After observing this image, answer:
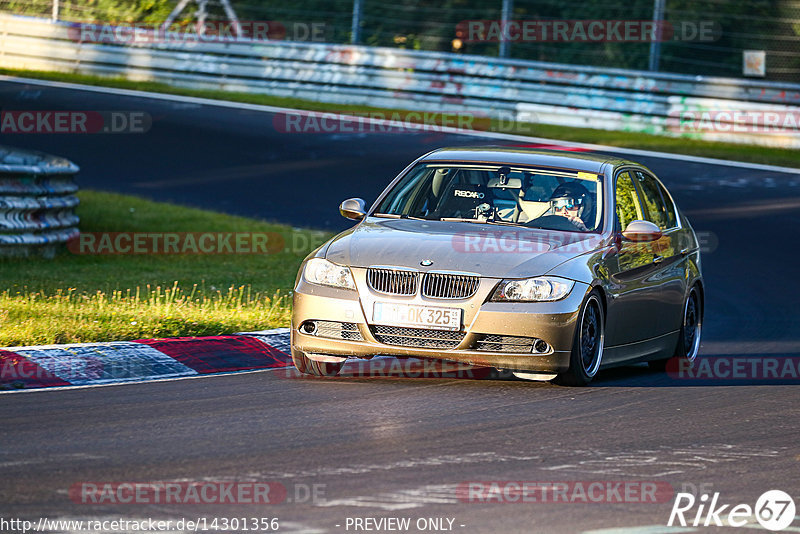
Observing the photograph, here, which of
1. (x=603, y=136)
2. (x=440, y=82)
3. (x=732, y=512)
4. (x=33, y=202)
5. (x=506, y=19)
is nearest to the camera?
(x=732, y=512)

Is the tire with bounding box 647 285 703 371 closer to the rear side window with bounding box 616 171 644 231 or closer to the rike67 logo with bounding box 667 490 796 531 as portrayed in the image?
the rear side window with bounding box 616 171 644 231

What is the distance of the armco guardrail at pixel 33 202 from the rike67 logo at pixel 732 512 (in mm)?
9995

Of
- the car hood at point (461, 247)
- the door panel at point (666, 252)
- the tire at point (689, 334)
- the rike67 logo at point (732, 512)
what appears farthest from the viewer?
the tire at point (689, 334)

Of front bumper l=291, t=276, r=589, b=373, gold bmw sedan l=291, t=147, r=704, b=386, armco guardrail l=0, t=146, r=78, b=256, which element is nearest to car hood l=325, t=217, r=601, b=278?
gold bmw sedan l=291, t=147, r=704, b=386

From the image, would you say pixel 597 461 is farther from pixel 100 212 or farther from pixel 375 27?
pixel 375 27

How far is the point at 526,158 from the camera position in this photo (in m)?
10.4

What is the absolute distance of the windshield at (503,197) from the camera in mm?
9898

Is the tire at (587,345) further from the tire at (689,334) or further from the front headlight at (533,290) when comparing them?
the tire at (689,334)

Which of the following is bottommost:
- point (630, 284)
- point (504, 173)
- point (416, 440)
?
point (416, 440)

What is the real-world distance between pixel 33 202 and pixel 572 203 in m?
7.00

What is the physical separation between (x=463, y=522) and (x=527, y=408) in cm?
267

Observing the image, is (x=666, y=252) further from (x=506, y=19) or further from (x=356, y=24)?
(x=356, y=24)

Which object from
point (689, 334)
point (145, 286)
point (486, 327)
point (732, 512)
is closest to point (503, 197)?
point (486, 327)

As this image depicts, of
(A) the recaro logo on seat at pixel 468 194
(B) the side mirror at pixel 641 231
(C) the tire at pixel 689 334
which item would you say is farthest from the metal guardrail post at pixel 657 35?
(B) the side mirror at pixel 641 231
